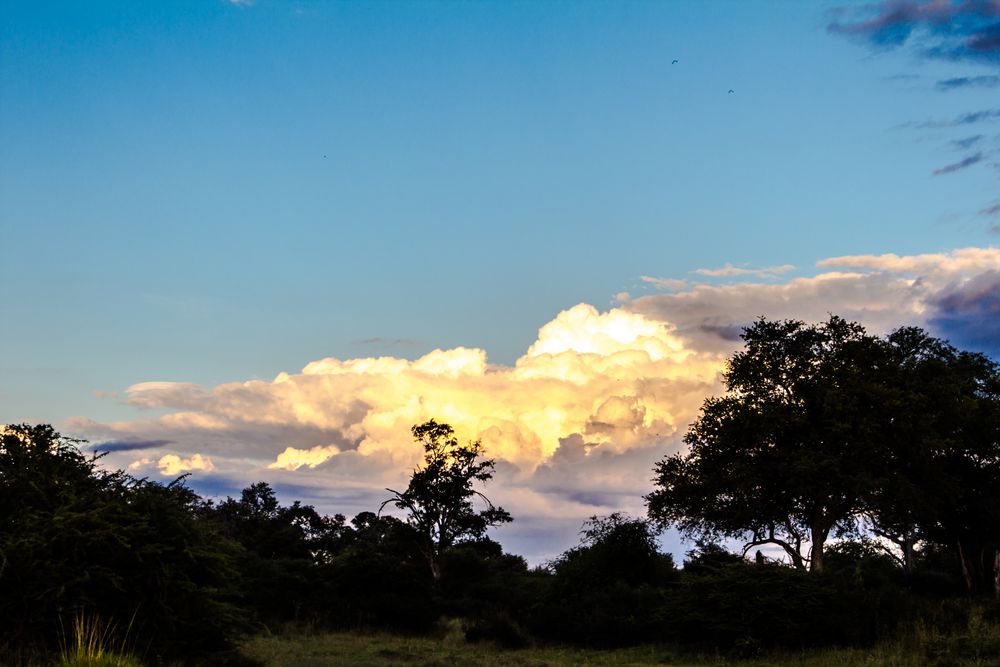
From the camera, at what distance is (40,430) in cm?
2473

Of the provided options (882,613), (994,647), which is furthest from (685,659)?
(994,647)

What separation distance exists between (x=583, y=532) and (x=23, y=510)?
3178cm

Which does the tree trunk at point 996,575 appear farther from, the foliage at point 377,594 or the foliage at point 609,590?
the foliage at point 377,594

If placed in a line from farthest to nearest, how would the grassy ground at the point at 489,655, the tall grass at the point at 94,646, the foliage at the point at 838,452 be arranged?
the foliage at the point at 838,452 → the grassy ground at the point at 489,655 → the tall grass at the point at 94,646

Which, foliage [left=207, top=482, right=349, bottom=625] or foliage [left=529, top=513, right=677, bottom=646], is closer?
foliage [left=529, top=513, right=677, bottom=646]

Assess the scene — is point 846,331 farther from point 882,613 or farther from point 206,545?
point 206,545

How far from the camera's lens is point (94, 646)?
1997cm

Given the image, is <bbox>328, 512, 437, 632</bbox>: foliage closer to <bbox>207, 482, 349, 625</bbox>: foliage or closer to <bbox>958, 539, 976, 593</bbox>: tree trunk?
<bbox>207, 482, 349, 625</bbox>: foliage

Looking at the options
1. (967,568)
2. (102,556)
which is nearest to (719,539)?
(967,568)

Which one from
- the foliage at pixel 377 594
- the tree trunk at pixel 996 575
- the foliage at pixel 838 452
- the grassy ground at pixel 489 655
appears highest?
the foliage at pixel 838 452

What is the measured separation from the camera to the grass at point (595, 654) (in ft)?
89.7

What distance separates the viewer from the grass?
89.7ft

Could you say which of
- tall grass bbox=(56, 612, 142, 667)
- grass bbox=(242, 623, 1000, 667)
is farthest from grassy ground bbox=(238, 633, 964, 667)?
tall grass bbox=(56, 612, 142, 667)

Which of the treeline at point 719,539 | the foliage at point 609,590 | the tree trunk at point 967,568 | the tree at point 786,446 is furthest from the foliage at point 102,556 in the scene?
the tree trunk at point 967,568
